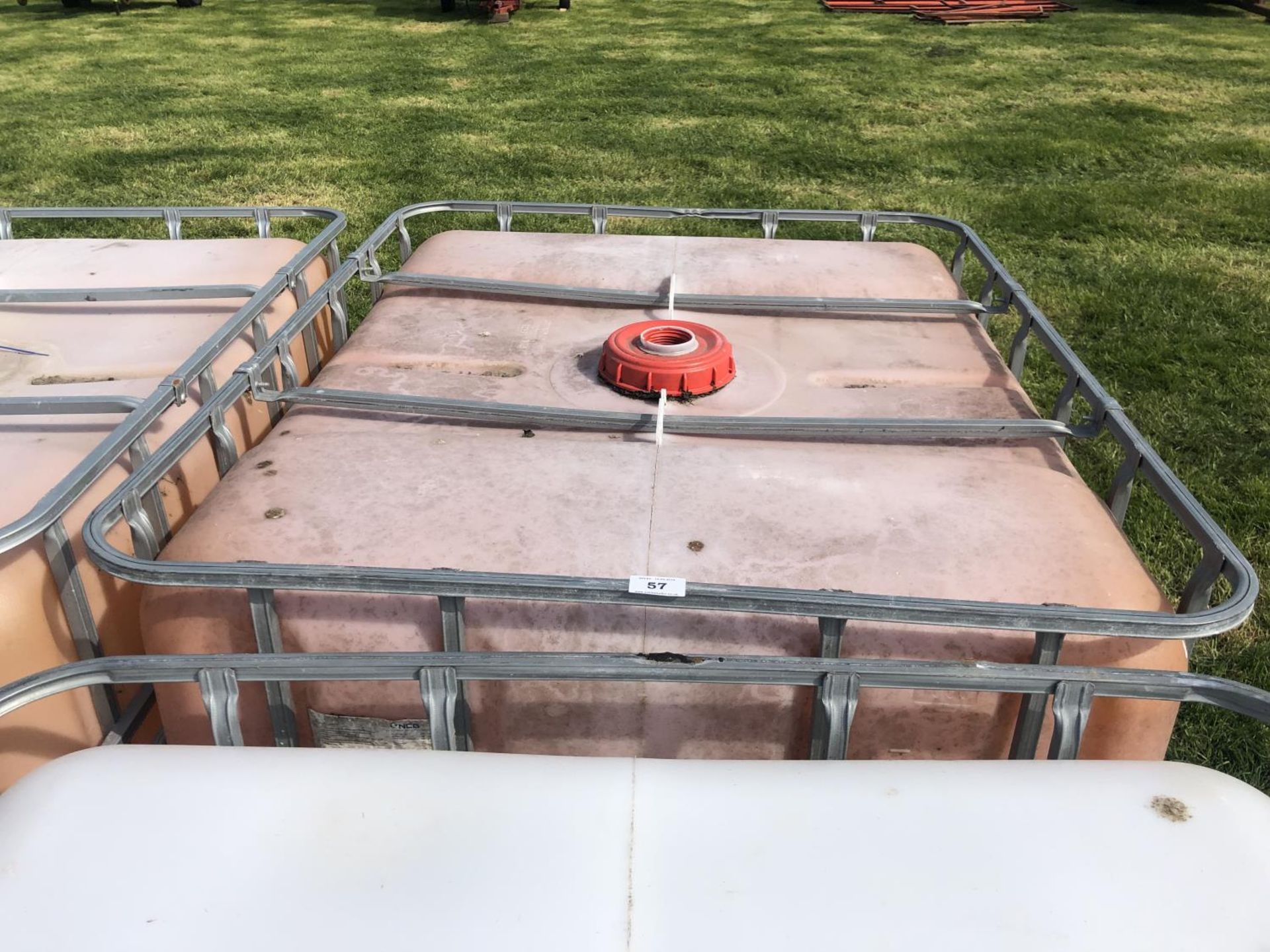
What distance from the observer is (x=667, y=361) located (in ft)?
9.77

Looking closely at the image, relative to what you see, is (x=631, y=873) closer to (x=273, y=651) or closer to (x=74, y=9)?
(x=273, y=651)

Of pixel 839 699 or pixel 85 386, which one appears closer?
pixel 839 699

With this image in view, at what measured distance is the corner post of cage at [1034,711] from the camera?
6.85 ft

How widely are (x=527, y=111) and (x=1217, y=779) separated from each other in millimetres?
10793

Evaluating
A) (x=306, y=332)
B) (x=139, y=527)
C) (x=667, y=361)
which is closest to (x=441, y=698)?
(x=139, y=527)

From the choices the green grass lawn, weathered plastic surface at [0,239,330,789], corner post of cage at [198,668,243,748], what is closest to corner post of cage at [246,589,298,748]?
corner post of cage at [198,668,243,748]

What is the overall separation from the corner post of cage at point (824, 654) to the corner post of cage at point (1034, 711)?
0.40 metres

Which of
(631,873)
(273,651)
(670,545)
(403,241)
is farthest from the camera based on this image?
(403,241)

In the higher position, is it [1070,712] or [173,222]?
[173,222]

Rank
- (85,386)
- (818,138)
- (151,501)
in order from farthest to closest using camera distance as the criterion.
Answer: (818,138) < (85,386) < (151,501)

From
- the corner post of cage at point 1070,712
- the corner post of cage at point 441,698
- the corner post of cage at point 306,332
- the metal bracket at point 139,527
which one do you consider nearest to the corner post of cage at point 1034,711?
the corner post of cage at point 1070,712

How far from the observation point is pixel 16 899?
1.48m

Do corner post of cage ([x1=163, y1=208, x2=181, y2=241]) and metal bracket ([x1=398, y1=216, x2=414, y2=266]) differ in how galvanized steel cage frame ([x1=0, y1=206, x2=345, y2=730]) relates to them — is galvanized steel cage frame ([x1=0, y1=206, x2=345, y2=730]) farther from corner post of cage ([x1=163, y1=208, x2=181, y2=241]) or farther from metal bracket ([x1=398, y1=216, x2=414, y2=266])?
corner post of cage ([x1=163, y1=208, x2=181, y2=241])

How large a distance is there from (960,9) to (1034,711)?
17.0 m
